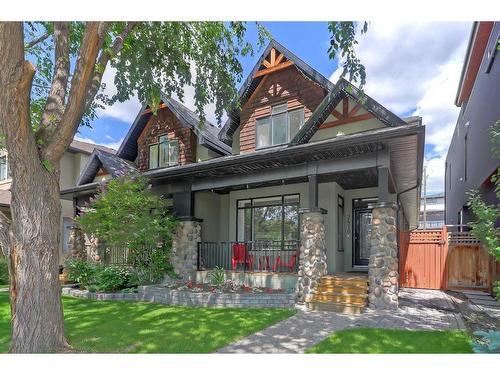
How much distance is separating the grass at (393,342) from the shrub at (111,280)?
7038 mm

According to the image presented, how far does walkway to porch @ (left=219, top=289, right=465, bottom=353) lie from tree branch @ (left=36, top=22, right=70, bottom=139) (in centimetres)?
419

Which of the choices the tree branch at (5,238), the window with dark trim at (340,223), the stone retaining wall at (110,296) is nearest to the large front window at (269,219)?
the window with dark trim at (340,223)

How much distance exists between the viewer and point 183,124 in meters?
13.1

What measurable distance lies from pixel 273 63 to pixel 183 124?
13.3 ft

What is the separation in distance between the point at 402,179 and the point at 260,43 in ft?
20.1

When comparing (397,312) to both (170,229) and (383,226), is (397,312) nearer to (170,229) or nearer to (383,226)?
(383,226)

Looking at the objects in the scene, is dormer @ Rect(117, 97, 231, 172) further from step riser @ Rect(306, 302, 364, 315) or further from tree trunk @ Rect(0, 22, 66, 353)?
tree trunk @ Rect(0, 22, 66, 353)

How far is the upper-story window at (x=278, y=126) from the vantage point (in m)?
11.0

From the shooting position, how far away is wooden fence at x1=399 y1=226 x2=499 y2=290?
10.2 meters

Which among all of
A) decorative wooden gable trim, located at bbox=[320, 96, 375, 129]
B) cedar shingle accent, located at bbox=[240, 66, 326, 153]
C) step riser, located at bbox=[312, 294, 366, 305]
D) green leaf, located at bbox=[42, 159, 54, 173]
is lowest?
step riser, located at bbox=[312, 294, 366, 305]

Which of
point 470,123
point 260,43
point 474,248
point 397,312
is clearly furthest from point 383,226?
point 470,123

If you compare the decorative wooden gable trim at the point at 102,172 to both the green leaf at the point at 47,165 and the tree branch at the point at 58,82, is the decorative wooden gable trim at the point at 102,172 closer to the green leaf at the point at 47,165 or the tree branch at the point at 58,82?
the tree branch at the point at 58,82

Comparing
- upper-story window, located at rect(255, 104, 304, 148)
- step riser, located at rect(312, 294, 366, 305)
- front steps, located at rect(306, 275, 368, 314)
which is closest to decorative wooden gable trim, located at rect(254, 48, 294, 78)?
upper-story window, located at rect(255, 104, 304, 148)

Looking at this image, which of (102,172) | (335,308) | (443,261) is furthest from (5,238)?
(443,261)
